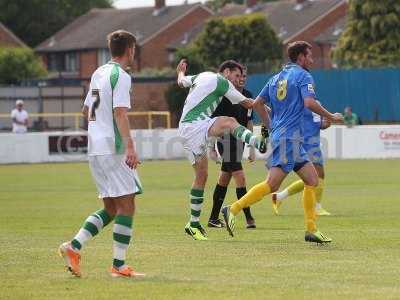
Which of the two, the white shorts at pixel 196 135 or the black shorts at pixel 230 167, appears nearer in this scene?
the white shorts at pixel 196 135

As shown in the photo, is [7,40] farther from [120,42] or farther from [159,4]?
A: [120,42]

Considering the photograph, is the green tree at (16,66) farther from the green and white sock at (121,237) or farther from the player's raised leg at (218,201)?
the green and white sock at (121,237)

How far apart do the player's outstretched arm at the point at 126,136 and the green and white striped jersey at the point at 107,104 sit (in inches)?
2.4

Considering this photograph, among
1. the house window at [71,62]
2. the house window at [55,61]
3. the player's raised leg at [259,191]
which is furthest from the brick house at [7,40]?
the player's raised leg at [259,191]

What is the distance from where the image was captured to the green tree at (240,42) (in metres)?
71.2

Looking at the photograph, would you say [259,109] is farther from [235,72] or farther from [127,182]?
[127,182]

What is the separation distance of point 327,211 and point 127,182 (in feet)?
28.1

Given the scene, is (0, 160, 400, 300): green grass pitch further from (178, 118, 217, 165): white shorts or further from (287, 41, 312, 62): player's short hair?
(287, 41, 312, 62): player's short hair

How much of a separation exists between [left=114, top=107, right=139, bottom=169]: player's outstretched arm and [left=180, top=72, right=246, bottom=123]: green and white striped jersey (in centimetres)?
386

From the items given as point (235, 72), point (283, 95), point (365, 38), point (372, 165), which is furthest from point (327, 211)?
point (365, 38)

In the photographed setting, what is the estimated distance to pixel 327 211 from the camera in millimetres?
18812

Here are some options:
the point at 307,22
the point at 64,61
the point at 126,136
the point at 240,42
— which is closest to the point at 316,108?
the point at 126,136

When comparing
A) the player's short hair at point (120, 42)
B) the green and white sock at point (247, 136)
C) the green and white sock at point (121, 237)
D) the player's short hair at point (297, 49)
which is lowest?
Answer: the green and white sock at point (121, 237)

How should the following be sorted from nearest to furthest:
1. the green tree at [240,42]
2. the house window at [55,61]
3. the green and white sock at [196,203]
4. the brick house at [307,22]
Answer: the green and white sock at [196,203] < the green tree at [240,42] < the brick house at [307,22] < the house window at [55,61]
